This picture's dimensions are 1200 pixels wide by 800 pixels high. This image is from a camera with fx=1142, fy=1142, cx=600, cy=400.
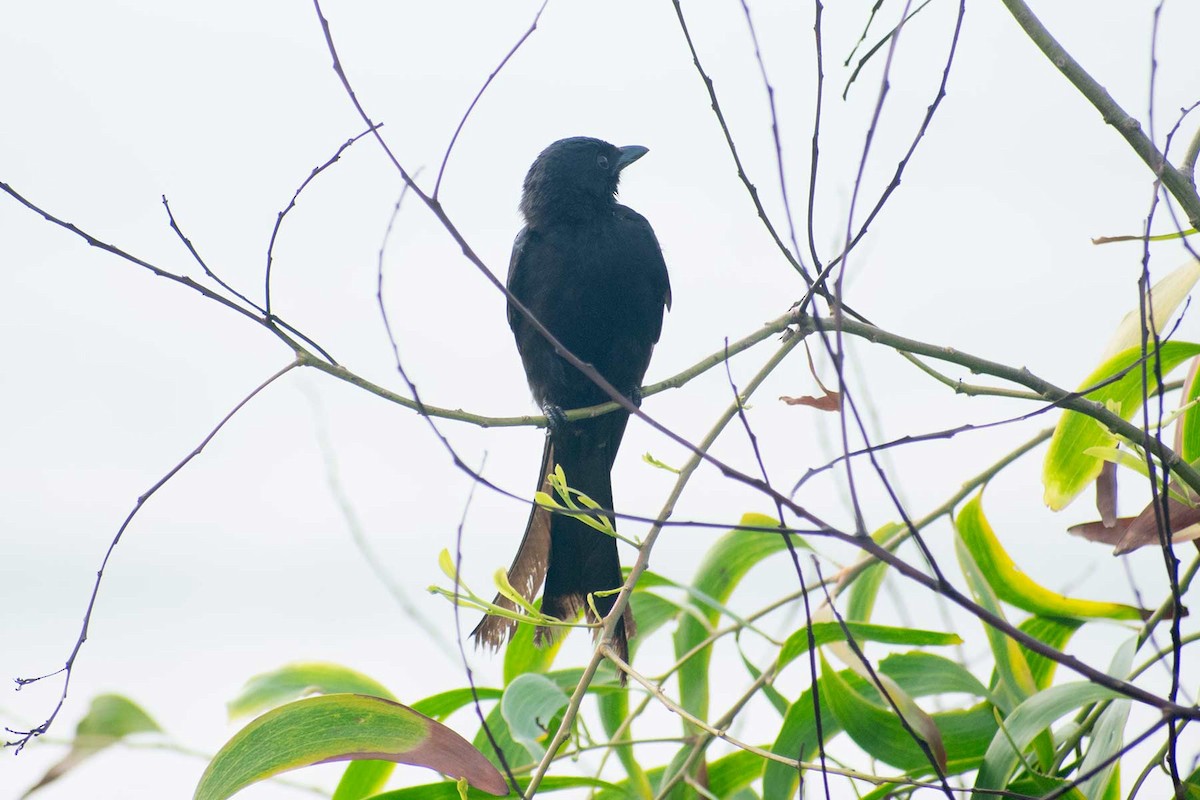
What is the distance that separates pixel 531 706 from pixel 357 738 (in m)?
0.44

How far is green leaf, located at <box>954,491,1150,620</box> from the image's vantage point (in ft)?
8.14

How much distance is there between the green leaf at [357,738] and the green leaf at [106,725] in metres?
0.75

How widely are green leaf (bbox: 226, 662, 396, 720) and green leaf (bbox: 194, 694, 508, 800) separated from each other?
804 millimetres

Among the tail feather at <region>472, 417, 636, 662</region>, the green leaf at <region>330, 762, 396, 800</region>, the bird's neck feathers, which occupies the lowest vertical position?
the green leaf at <region>330, 762, 396, 800</region>

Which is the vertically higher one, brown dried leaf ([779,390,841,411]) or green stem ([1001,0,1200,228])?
green stem ([1001,0,1200,228])

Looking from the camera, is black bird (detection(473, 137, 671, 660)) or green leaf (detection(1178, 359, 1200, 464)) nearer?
green leaf (detection(1178, 359, 1200, 464))

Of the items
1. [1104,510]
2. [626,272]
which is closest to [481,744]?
[1104,510]

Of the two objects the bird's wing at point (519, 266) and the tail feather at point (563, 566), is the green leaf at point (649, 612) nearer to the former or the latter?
the tail feather at point (563, 566)

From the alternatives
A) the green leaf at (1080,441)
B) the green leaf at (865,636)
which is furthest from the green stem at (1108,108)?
the green leaf at (865,636)

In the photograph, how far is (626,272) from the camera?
395cm

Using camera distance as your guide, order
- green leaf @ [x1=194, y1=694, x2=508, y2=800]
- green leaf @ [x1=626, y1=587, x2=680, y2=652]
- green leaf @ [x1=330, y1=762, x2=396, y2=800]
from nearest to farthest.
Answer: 1. green leaf @ [x1=194, y1=694, x2=508, y2=800]
2. green leaf @ [x1=330, y1=762, x2=396, y2=800]
3. green leaf @ [x1=626, y1=587, x2=680, y2=652]

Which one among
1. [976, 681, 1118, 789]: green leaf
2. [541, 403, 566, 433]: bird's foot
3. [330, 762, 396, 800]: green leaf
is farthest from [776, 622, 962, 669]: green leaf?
[541, 403, 566, 433]: bird's foot

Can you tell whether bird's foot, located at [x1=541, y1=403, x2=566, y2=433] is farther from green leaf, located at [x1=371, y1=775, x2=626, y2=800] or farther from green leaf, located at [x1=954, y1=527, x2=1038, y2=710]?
green leaf, located at [x1=954, y1=527, x2=1038, y2=710]

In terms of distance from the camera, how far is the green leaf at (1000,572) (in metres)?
2.48
